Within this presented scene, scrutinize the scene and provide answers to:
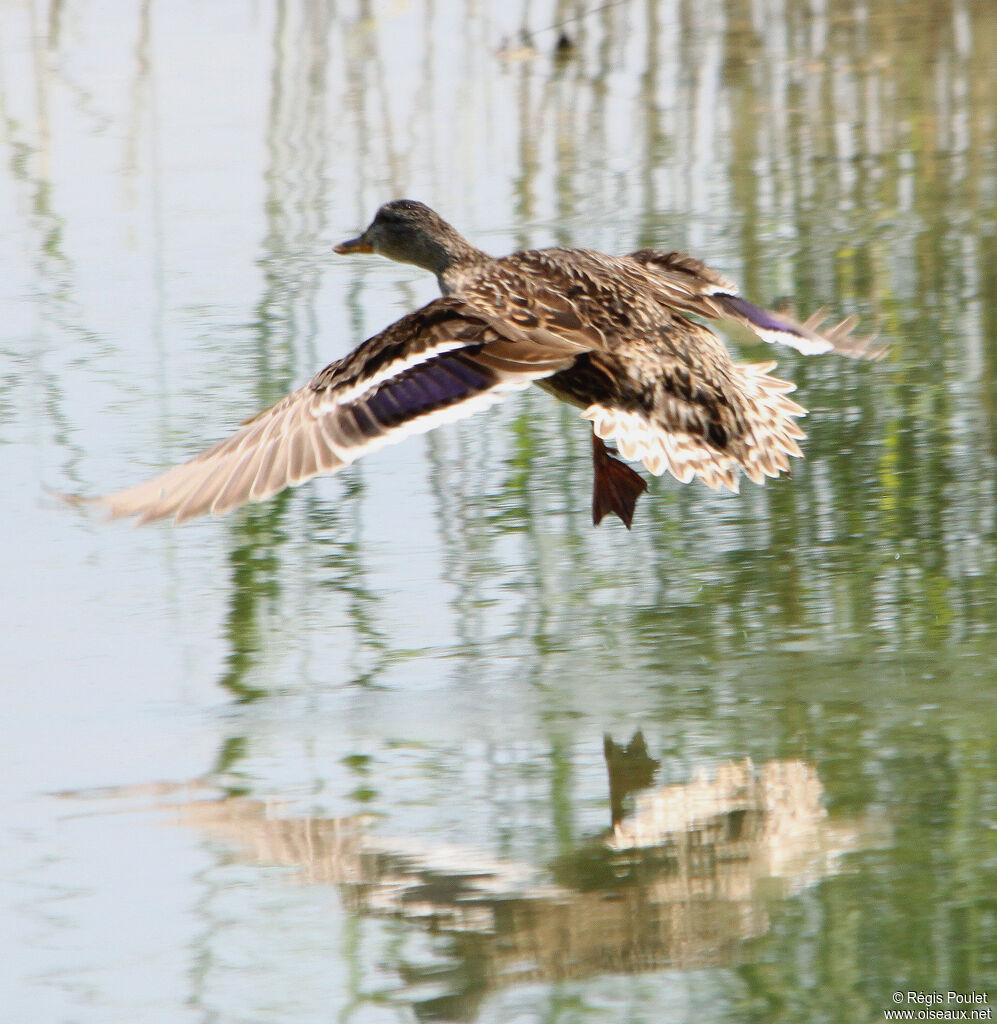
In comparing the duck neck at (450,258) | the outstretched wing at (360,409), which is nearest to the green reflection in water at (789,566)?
the outstretched wing at (360,409)

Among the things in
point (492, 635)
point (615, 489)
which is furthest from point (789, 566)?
point (492, 635)

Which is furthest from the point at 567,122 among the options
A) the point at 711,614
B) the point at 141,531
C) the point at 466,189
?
the point at 711,614

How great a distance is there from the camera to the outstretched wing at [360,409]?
465 cm

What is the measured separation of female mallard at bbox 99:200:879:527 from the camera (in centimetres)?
473

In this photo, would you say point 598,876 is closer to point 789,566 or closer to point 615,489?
point 789,566

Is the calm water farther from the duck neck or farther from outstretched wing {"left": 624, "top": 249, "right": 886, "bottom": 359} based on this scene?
the duck neck

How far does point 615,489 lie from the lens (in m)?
5.20

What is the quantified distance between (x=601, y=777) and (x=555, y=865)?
0.38 m

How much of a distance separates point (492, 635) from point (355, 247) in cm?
255

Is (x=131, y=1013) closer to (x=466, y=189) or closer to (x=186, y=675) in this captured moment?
(x=186, y=675)

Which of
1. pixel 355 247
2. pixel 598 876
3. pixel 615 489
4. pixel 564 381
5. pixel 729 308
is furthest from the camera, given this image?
pixel 355 247

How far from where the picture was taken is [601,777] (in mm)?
3980

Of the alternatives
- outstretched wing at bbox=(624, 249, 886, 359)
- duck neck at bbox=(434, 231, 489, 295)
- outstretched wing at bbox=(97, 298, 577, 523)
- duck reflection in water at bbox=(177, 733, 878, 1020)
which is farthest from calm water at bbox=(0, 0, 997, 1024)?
duck neck at bbox=(434, 231, 489, 295)

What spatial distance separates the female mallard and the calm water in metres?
0.26
